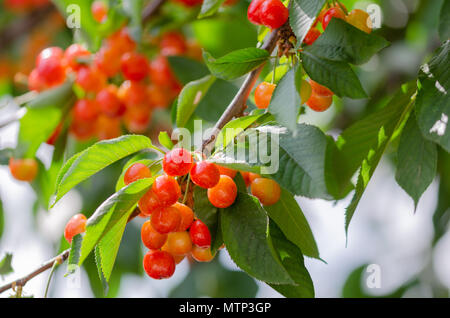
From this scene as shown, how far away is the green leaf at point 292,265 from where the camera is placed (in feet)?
3.06

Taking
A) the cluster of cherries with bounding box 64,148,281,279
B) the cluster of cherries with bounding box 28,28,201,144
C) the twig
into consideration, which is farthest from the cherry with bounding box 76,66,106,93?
the twig

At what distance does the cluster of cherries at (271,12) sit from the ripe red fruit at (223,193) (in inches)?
10.9

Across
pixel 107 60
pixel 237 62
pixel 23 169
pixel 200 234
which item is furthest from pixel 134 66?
pixel 200 234

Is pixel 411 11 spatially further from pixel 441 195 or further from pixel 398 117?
pixel 398 117

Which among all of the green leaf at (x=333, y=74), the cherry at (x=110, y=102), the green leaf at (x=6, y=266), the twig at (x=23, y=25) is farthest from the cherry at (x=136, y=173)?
the twig at (x=23, y=25)

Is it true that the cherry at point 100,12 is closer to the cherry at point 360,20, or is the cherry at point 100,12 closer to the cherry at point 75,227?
the cherry at point 75,227

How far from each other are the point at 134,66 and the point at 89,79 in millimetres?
156

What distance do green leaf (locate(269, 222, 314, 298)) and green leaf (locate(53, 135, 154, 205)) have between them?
11.1 inches

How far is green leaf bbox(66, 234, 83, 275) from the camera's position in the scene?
3.01 ft

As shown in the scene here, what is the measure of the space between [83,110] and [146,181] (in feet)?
3.06

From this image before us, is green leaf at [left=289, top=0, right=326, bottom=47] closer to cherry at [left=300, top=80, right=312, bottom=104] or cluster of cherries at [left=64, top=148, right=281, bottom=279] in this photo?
cherry at [left=300, top=80, right=312, bottom=104]

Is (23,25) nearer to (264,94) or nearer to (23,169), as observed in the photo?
(23,169)

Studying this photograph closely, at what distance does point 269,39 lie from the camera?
1.03 metres

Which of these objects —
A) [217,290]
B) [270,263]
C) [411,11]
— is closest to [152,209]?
[270,263]
